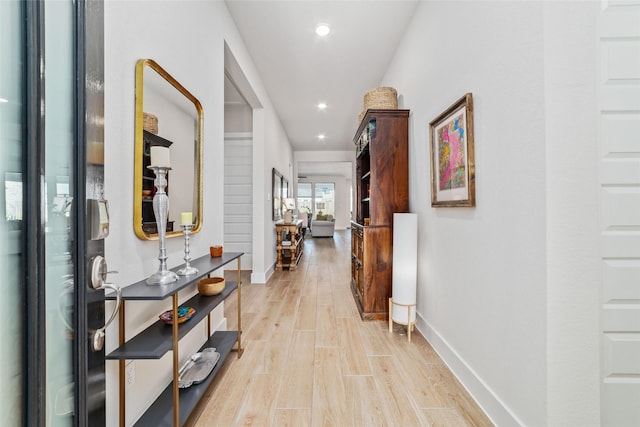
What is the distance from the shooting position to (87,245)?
745 millimetres

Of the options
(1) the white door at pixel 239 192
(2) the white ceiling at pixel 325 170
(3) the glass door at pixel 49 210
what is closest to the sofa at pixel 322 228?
(2) the white ceiling at pixel 325 170

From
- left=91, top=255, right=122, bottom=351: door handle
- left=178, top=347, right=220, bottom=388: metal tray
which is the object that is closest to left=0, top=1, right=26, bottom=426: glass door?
left=91, top=255, right=122, bottom=351: door handle

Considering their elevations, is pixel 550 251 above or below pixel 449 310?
above

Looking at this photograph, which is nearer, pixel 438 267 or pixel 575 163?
pixel 575 163

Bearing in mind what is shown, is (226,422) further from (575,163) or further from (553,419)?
(575,163)

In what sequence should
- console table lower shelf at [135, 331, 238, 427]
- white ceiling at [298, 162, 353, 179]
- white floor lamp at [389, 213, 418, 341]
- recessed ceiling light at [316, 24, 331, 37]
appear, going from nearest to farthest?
console table lower shelf at [135, 331, 238, 427]
white floor lamp at [389, 213, 418, 341]
recessed ceiling light at [316, 24, 331, 37]
white ceiling at [298, 162, 353, 179]

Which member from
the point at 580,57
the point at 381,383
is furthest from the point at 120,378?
the point at 580,57

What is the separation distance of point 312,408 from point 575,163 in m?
1.74

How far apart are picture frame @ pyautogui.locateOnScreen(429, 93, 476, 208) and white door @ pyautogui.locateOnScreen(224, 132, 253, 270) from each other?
3.35m

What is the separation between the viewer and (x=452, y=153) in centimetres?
184

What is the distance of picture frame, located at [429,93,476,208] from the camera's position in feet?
5.31

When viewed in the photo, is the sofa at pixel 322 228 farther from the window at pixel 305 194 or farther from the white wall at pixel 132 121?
the white wall at pixel 132 121

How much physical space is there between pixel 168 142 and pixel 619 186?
2.21 m

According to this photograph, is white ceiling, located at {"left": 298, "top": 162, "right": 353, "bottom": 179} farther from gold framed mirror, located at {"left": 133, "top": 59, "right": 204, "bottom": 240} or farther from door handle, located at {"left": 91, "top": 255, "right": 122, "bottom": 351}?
door handle, located at {"left": 91, "top": 255, "right": 122, "bottom": 351}
